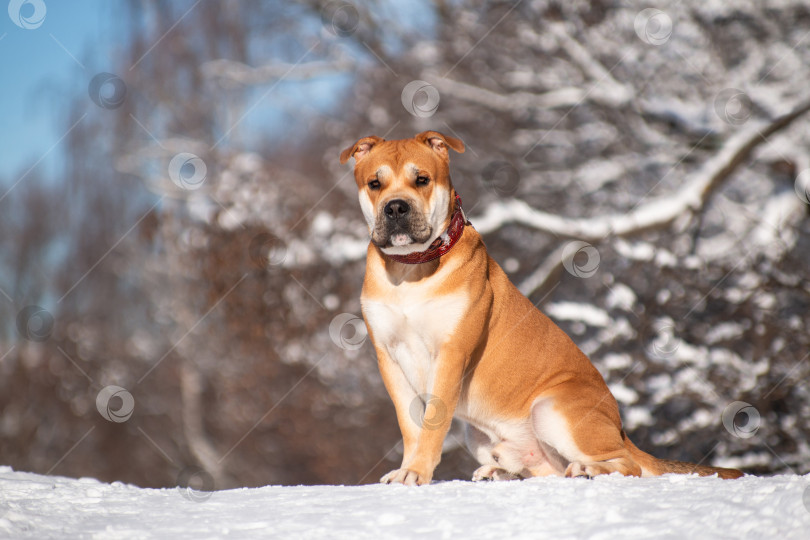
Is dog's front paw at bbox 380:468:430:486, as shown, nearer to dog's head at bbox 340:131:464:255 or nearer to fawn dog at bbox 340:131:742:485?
fawn dog at bbox 340:131:742:485

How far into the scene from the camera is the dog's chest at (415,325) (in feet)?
13.8

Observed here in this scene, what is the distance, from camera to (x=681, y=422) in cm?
933

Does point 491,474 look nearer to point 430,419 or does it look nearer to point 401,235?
point 430,419

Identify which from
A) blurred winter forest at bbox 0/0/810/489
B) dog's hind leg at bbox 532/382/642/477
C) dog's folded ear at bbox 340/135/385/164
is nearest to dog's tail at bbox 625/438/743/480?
dog's hind leg at bbox 532/382/642/477

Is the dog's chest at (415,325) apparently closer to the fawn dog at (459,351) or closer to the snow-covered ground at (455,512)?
the fawn dog at (459,351)

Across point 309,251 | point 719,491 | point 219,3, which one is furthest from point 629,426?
point 219,3

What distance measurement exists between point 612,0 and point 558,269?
12.8 ft

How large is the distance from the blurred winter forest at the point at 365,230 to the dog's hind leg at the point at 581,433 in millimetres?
5036

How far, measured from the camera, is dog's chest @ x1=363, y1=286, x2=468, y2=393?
4.21 m

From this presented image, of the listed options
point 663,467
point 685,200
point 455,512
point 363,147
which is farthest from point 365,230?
point 455,512

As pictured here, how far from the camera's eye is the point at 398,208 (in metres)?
4.13

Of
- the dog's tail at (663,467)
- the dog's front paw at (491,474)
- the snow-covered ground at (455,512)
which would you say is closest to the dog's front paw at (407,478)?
the snow-covered ground at (455,512)

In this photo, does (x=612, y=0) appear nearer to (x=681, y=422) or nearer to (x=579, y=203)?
(x=579, y=203)

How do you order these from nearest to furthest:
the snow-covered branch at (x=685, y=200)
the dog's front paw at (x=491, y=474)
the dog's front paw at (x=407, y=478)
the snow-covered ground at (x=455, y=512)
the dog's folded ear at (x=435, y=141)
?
the snow-covered ground at (x=455, y=512), the dog's front paw at (x=407, y=478), the dog's front paw at (x=491, y=474), the dog's folded ear at (x=435, y=141), the snow-covered branch at (x=685, y=200)
